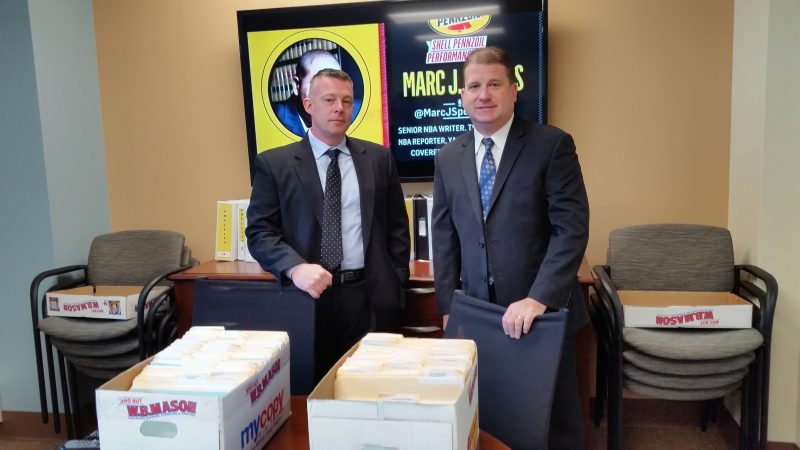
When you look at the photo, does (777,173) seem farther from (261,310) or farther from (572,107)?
(261,310)

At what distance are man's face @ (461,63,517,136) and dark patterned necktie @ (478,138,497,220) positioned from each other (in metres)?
0.09

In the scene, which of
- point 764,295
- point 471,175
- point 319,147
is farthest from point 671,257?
point 319,147

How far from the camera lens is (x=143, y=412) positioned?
943mm

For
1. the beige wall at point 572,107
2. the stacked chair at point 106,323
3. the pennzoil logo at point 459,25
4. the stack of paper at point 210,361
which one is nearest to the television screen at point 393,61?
the pennzoil logo at point 459,25

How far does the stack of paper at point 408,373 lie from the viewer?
938mm

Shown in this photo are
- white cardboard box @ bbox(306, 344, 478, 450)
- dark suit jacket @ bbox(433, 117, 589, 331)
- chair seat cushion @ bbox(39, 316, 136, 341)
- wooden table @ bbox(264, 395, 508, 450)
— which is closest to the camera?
white cardboard box @ bbox(306, 344, 478, 450)

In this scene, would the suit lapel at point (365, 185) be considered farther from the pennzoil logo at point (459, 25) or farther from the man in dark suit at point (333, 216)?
the pennzoil logo at point (459, 25)

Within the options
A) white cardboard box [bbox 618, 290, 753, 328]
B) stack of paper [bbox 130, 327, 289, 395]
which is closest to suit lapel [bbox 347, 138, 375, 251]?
stack of paper [bbox 130, 327, 289, 395]

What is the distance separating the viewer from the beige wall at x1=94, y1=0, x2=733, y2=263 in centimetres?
280

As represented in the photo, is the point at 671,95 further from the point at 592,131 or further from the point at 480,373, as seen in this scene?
the point at 480,373

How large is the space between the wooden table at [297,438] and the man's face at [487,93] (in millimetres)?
1001

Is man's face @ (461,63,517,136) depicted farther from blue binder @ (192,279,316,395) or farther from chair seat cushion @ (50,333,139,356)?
chair seat cushion @ (50,333,139,356)

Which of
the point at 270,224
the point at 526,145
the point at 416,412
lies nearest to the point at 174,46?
the point at 270,224

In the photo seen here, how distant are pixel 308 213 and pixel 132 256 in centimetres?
155
